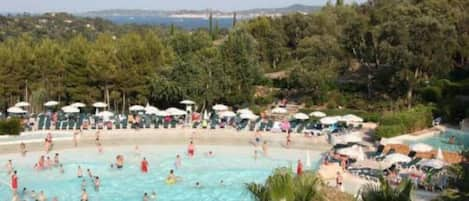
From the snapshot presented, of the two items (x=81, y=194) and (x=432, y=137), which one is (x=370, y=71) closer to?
(x=432, y=137)

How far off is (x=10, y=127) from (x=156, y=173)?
359 inches

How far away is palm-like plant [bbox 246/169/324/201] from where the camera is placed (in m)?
7.04

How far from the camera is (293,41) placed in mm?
56250

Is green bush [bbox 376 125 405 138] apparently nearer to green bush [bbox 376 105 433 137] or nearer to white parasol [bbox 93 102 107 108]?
green bush [bbox 376 105 433 137]

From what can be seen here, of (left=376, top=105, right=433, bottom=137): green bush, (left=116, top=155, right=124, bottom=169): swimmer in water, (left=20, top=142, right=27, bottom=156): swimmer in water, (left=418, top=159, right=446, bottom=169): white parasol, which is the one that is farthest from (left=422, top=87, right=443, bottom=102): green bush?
(left=20, top=142, right=27, bottom=156): swimmer in water

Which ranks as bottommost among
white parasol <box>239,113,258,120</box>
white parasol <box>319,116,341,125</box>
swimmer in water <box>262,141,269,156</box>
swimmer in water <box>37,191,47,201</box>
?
swimmer in water <box>262,141,269,156</box>

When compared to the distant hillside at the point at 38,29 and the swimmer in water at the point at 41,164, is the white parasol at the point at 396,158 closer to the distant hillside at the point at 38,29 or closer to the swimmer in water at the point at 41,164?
the swimmer in water at the point at 41,164

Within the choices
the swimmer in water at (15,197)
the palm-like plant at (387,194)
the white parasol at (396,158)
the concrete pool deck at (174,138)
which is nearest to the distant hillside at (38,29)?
the concrete pool deck at (174,138)

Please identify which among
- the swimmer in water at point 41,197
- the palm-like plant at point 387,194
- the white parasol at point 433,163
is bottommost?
the swimmer in water at point 41,197

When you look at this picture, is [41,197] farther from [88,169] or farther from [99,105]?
[99,105]

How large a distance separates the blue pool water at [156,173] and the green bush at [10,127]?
2.53 m

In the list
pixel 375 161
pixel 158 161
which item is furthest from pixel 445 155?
pixel 158 161

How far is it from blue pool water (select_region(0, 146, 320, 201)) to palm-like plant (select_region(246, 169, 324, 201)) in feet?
48.6

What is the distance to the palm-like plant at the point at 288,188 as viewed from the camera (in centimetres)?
704
